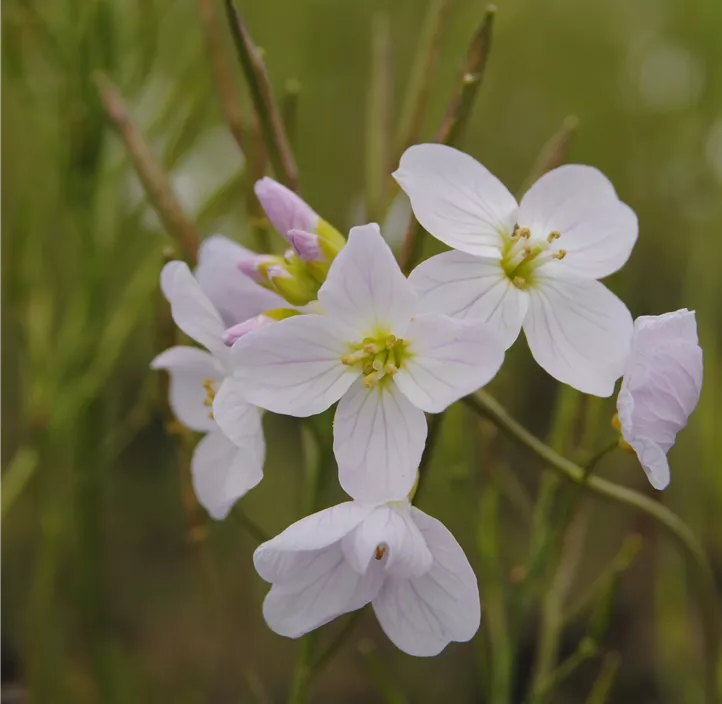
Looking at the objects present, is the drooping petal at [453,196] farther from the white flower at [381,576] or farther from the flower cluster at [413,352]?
Answer: the white flower at [381,576]

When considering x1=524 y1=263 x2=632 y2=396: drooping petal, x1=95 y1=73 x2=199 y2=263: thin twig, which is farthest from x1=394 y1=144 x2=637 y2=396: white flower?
x1=95 y1=73 x2=199 y2=263: thin twig

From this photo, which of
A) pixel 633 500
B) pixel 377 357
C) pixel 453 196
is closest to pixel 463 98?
pixel 453 196

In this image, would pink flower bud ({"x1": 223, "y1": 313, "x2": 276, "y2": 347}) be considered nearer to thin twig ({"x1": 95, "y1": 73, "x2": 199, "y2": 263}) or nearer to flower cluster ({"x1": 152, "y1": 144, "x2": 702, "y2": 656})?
flower cluster ({"x1": 152, "y1": 144, "x2": 702, "y2": 656})

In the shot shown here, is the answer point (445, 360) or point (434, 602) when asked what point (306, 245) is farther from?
point (434, 602)

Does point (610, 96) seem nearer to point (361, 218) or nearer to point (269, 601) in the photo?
point (361, 218)

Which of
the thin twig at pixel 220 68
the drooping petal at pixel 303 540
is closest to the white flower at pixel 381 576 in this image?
the drooping petal at pixel 303 540

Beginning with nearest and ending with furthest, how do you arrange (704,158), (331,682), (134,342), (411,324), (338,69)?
(411,324) < (331,682) < (704,158) < (134,342) < (338,69)

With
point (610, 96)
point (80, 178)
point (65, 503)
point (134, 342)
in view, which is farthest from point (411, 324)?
point (610, 96)
